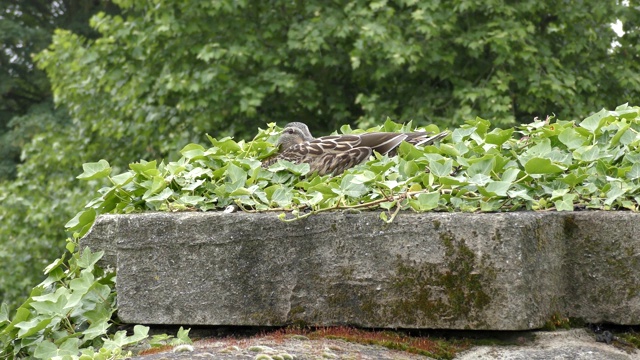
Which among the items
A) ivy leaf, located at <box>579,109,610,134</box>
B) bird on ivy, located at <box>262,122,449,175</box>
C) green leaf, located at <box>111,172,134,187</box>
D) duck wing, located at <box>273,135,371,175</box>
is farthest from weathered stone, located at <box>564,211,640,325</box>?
green leaf, located at <box>111,172,134,187</box>

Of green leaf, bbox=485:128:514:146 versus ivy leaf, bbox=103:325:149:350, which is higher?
green leaf, bbox=485:128:514:146

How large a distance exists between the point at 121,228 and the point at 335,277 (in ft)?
3.20

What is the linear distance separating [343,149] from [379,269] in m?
1.09

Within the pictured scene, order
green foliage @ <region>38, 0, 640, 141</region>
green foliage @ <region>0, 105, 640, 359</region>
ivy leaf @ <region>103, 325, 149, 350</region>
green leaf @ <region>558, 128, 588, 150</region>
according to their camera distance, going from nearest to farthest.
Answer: ivy leaf @ <region>103, 325, 149, 350</region>
green foliage @ <region>0, 105, 640, 359</region>
green leaf @ <region>558, 128, 588, 150</region>
green foliage @ <region>38, 0, 640, 141</region>

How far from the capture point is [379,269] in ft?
11.5

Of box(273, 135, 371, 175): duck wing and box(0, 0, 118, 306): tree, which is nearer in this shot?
box(273, 135, 371, 175): duck wing

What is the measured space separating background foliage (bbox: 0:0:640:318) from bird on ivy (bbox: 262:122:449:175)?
7235mm

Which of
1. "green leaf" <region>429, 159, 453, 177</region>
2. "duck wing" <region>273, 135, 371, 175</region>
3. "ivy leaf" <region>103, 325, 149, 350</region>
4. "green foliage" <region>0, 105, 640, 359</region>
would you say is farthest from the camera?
"duck wing" <region>273, 135, 371, 175</region>

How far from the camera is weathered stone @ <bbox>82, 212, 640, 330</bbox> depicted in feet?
11.1

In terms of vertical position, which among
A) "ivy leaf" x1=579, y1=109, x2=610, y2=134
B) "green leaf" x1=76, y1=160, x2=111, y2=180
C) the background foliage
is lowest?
"green leaf" x1=76, y1=160, x2=111, y2=180

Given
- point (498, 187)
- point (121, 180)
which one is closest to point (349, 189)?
point (498, 187)

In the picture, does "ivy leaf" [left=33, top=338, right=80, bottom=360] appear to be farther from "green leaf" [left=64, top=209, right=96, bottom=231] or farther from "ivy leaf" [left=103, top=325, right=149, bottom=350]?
"green leaf" [left=64, top=209, right=96, bottom=231]

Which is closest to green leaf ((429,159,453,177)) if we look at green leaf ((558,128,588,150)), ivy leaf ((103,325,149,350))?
green leaf ((558,128,588,150))

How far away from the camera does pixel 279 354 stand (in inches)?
122
